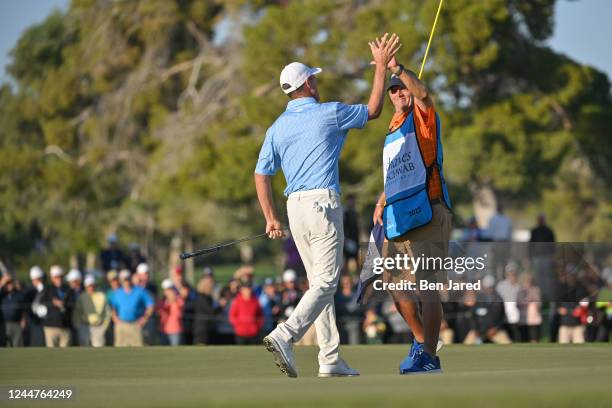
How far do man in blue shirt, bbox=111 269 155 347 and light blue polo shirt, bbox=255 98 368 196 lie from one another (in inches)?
422

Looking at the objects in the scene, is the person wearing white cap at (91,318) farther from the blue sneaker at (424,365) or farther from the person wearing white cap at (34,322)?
the blue sneaker at (424,365)

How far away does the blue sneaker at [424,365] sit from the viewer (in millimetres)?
8648

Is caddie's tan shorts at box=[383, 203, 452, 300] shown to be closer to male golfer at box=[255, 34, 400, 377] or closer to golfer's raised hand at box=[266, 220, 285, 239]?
male golfer at box=[255, 34, 400, 377]

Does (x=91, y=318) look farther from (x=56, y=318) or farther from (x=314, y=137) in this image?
(x=314, y=137)

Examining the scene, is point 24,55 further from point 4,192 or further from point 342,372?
point 342,372

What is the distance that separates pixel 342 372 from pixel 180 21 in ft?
118

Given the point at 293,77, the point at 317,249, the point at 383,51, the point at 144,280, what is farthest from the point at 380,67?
the point at 144,280

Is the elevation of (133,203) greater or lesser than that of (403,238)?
greater

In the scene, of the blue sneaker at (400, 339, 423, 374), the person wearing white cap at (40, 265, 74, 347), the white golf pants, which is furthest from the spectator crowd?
the white golf pants

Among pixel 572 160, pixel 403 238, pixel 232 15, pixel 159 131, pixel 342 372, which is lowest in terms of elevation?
pixel 342 372

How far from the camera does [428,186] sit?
29.3 ft

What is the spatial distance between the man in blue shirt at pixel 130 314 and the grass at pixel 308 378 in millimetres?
7016

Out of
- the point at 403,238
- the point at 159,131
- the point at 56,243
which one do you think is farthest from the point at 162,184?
the point at 403,238

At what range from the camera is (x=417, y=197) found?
8938mm
